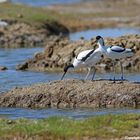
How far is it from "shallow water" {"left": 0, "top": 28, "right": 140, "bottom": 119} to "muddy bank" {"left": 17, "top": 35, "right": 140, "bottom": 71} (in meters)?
1.04

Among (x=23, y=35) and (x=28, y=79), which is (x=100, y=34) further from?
(x=28, y=79)

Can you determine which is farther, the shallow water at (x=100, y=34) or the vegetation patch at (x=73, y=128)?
the shallow water at (x=100, y=34)

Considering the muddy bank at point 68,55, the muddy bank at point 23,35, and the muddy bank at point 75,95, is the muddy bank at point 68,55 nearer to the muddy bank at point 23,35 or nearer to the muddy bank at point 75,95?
the muddy bank at point 75,95

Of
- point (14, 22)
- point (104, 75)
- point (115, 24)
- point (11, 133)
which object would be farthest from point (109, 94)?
point (115, 24)

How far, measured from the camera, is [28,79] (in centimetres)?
2647

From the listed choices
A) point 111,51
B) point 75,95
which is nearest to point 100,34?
point 111,51

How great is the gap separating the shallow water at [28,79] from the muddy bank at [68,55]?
40.8 inches

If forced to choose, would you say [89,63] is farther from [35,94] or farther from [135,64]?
[135,64]

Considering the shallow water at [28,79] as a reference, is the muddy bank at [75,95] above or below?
above

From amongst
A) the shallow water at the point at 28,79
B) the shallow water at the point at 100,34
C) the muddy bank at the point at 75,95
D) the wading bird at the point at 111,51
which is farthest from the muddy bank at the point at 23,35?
the muddy bank at the point at 75,95

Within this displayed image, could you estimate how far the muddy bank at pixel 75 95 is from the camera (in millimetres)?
19375

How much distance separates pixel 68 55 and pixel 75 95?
10.2m

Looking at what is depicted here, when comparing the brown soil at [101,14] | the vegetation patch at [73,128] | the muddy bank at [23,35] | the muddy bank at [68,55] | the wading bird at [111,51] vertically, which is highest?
the wading bird at [111,51]

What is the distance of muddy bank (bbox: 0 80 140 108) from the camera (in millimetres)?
19375
